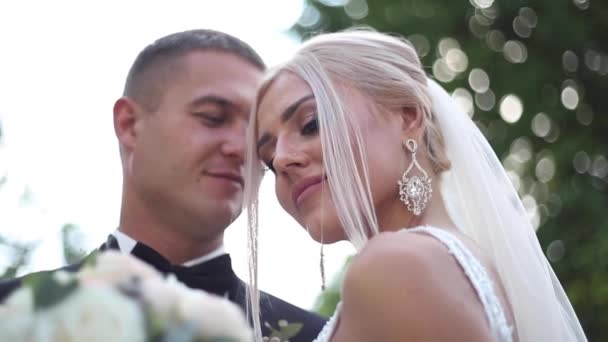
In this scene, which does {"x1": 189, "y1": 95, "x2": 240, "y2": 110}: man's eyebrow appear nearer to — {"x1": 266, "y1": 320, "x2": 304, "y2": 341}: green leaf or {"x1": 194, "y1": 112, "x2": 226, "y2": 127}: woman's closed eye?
{"x1": 194, "y1": 112, "x2": 226, "y2": 127}: woman's closed eye

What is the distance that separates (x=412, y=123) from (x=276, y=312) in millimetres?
1462

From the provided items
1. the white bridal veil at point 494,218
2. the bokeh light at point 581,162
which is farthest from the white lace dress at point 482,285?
the bokeh light at point 581,162

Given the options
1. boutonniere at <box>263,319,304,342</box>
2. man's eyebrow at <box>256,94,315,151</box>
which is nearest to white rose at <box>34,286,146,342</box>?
man's eyebrow at <box>256,94,315,151</box>

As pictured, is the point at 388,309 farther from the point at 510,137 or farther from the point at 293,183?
the point at 510,137

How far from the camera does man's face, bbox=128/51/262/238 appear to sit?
4.04m

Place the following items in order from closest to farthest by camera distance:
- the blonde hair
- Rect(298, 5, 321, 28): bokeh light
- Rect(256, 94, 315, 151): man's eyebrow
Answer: the blonde hair, Rect(256, 94, 315, 151): man's eyebrow, Rect(298, 5, 321, 28): bokeh light

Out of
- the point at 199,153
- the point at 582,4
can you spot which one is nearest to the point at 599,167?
the point at 582,4

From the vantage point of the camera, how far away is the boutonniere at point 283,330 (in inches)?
157

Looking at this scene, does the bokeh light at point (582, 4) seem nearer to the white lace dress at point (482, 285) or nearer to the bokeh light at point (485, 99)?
the bokeh light at point (485, 99)

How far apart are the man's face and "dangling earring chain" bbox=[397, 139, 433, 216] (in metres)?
1.18

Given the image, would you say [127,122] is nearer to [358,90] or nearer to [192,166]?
[192,166]

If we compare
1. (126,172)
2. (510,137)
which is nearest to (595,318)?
(510,137)

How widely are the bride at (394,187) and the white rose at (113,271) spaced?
3.18 feet

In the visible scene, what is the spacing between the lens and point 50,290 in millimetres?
1494
